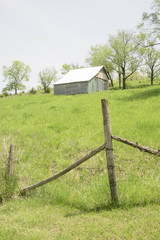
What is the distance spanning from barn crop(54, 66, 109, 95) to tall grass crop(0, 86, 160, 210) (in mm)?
18232

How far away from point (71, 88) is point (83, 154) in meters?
25.8

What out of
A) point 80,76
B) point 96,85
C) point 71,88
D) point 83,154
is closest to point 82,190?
point 83,154

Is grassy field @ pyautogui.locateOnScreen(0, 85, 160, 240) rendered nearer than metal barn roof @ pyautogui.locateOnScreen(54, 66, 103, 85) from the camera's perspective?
Yes

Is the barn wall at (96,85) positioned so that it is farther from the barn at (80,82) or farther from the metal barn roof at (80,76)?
the metal barn roof at (80,76)

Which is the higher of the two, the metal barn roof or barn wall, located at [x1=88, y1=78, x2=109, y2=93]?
the metal barn roof

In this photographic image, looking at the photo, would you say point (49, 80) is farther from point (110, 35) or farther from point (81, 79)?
point (81, 79)

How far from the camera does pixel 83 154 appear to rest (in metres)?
8.52

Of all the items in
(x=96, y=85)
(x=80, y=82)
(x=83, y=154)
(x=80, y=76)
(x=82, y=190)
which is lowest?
(x=82, y=190)

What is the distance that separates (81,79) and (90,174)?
1082 inches

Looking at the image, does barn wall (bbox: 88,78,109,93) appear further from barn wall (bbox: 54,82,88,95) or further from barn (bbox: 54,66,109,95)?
barn wall (bbox: 54,82,88,95)

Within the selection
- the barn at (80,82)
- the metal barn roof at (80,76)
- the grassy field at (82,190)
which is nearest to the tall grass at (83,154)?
the grassy field at (82,190)

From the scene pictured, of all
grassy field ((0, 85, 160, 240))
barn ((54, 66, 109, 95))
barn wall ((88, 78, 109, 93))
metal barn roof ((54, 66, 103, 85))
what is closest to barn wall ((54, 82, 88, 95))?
barn ((54, 66, 109, 95))

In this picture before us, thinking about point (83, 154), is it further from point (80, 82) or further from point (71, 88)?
point (71, 88)

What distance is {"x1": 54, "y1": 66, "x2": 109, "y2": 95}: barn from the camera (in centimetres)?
3241
